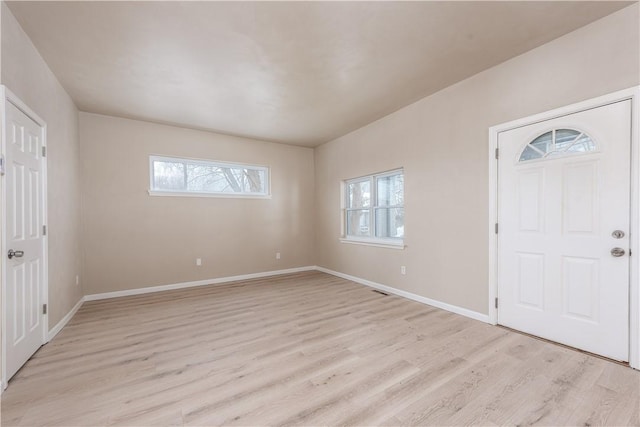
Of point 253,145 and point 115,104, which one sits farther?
point 253,145

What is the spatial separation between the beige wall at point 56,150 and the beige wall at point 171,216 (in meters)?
0.29

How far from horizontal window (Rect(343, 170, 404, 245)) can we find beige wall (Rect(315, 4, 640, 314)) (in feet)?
0.77

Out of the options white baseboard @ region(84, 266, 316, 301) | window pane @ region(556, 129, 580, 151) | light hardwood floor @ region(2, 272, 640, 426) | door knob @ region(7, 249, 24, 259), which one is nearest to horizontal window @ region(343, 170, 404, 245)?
light hardwood floor @ region(2, 272, 640, 426)

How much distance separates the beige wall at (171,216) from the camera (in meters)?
4.12

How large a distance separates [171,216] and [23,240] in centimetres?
239

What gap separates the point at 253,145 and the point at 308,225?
6.69 ft

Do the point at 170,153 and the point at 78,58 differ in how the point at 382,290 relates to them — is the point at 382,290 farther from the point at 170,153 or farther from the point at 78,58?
the point at 78,58

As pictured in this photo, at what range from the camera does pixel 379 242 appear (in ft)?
14.8

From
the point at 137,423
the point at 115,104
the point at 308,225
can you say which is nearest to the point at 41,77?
the point at 115,104

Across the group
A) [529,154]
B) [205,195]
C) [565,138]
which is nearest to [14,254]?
[205,195]

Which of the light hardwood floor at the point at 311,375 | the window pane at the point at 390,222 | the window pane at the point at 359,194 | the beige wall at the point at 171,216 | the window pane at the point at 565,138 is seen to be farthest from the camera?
the window pane at the point at 359,194

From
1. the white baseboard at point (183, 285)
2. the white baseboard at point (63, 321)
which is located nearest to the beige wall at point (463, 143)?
the white baseboard at point (183, 285)

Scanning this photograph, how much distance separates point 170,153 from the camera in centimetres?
461

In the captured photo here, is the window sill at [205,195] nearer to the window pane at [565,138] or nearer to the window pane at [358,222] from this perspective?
the window pane at [358,222]
